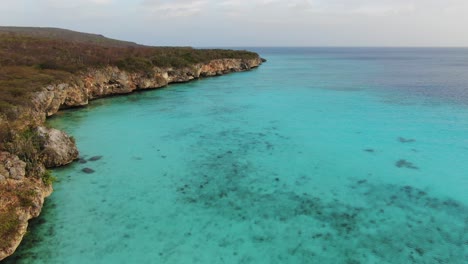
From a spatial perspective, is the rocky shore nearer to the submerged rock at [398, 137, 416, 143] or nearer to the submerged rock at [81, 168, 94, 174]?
the submerged rock at [81, 168, 94, 174]

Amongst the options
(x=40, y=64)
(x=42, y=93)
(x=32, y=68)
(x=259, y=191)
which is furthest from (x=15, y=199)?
(x=40, y=64)

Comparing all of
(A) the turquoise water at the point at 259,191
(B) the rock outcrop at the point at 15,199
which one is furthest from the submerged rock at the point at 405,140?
(B) the rock outcrop at the point at 15,199

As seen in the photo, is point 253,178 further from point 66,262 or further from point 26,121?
point 26,121

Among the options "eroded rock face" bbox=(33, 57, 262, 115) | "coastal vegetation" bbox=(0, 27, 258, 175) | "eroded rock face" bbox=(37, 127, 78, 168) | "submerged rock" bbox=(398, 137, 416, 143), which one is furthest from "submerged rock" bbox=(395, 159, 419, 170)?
"eroded rock face" bbox=(33, 57, 262, 115)

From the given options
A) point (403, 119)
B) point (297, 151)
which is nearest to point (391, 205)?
point (297, 151)

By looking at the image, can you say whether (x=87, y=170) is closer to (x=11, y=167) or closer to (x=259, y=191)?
(x=11, y=167)

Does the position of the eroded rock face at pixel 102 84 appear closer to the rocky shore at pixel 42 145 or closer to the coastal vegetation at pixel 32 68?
the rocky shore at pixel 42 145

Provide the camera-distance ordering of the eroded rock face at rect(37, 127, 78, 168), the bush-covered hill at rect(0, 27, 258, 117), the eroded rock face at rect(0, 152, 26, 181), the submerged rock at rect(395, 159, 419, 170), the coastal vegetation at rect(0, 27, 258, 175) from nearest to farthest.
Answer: the eroded rock face at rect(0, 152, 26, 181), the coastal vegetation at rect(0, 27, 258, 175), the eroded rock face at rect(37, 127, 78, 168), the submerged rock at rect(395, 159, 419, 170), the bush-covered hill at rect(0, 27, 258, 117)
